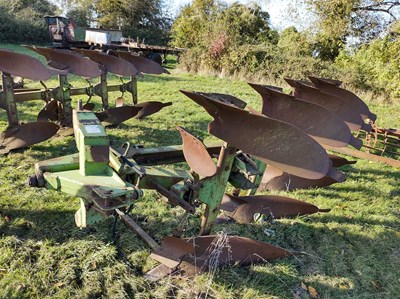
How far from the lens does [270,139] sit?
1.50m

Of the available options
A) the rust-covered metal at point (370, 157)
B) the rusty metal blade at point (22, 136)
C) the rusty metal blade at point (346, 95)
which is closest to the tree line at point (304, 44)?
the rust-covered metal at point (370, 157)

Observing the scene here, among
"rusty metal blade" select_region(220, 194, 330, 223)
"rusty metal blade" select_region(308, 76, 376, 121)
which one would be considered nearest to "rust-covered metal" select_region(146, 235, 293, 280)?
"rusty metal blade" select_region(220, 194, 330, 223)

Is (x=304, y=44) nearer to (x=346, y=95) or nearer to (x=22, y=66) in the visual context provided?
(x=346, y=95)

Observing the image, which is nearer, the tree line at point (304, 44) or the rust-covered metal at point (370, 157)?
the rust-covered metal at point (370, 157)

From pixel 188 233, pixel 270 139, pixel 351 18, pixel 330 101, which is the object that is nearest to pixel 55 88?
pixel 188 233

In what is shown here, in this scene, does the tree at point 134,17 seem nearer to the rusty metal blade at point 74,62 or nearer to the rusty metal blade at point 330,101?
the rusty metal blade at point 74,62

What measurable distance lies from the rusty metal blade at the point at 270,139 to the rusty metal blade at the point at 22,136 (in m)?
2.93

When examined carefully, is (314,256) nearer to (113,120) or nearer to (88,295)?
(88,295)

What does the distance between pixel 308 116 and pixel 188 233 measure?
138 cm

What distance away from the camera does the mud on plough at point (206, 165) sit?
1.48 m

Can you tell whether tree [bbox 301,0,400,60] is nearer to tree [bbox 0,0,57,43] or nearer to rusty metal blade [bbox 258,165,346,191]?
rusty metal blade [bbox 258,165,346,191]

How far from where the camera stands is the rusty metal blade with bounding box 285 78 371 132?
8.61 feet

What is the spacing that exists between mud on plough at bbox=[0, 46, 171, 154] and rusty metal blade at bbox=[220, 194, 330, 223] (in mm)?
2337

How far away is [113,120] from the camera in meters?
4.51
